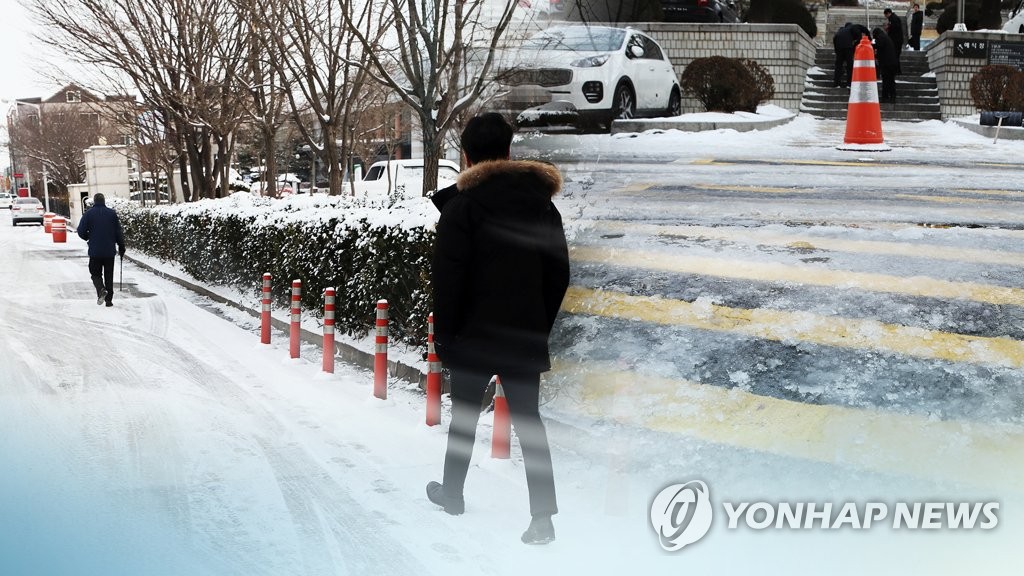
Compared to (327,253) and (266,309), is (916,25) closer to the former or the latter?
(327,253)

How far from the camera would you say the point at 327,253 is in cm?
1070

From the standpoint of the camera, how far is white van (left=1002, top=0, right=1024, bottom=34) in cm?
2127

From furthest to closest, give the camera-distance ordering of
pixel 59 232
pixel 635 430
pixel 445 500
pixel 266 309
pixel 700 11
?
1. pixel 59 232
2. pixel 266 309
3. pixel 700 11
4. pixel 635 430
5. pixel 445 500

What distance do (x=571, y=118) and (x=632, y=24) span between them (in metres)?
2.15

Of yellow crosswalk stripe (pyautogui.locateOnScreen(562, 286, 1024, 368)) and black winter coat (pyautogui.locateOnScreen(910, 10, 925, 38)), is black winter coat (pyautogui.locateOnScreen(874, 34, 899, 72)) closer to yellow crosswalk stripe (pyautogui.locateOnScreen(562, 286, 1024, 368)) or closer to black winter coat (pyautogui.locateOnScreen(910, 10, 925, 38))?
black winter coat (pyautogui.locateOnScreen(910, 10, 925, 38))

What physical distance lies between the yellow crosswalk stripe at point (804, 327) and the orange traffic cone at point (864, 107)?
24.0 feet

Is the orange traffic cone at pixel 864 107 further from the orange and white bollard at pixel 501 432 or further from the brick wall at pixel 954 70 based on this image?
the orange and white bollard at pixel 501 432

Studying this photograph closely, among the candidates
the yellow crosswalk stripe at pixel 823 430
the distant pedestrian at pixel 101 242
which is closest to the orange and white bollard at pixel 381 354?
the yellow crosswalk stripe at pixel 823 430

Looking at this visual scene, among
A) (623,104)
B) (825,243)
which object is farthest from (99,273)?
(825,243)

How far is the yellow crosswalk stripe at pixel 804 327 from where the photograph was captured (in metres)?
5.58

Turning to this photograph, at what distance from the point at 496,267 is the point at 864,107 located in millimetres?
10675

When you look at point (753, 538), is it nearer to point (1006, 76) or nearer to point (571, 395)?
point (571, 395)

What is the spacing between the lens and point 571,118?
916 centimetres

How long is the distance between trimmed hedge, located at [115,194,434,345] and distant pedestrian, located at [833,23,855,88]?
6503 millimetres
